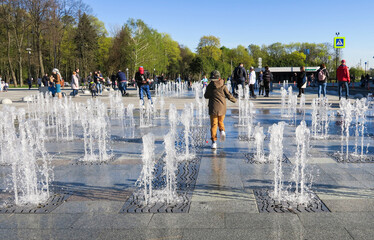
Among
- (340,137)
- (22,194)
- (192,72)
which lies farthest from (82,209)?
(192,72)

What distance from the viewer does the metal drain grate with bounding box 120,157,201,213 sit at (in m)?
4.20

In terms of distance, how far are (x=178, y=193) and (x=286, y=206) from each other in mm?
1343

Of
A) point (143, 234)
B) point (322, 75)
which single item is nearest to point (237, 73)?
point (322, 75)

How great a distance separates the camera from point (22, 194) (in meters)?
4.89

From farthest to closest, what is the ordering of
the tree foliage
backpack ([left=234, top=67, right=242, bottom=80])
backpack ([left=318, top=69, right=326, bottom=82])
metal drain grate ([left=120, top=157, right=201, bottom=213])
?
the tree foliage < backpack ([left=234, top=67, right=242, bottom=80]) < backpack ([left=318, top=69, right=326, bottom=82]) < metal drain grate ([left=120, top=157, right=201, bottom=213])

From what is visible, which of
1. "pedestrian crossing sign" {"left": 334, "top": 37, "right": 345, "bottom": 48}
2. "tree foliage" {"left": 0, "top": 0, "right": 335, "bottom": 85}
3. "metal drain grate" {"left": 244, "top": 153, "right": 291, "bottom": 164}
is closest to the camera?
"metal drain grate" {"left": 244, "top": 153, "right": 291, "bottom": 164}

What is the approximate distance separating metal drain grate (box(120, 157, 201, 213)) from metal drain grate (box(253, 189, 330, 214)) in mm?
846

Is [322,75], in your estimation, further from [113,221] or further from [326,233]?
[113,221]

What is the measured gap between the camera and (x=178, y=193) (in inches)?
188

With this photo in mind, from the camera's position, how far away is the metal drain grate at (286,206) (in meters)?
4.09

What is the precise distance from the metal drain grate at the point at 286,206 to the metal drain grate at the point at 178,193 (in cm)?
85

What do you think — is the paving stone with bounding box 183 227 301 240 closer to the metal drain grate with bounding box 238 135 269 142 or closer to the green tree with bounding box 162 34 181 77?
the metal drain grate with bounding box 238 135 269 142

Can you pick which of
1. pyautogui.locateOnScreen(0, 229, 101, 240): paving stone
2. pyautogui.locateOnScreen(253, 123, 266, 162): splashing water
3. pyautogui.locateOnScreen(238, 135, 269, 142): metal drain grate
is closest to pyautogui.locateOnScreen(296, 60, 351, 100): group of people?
pyautogui.locateOnScreen(238, 135, 269, 142): metal drain grate

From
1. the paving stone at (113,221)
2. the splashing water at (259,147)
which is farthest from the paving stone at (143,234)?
the splashing water at (259,147)
